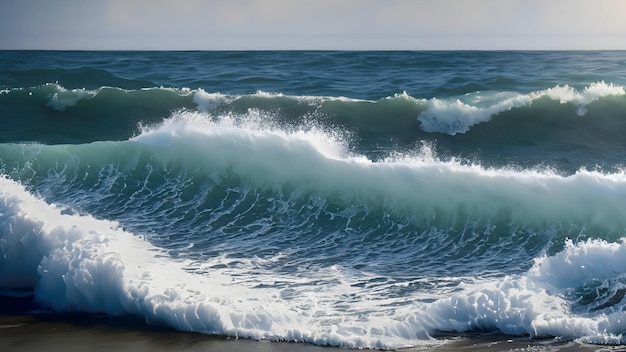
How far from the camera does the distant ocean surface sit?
6570mm

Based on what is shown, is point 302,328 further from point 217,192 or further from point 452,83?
point 452,83

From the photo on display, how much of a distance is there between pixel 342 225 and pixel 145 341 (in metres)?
3.64

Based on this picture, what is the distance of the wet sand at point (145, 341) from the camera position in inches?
235

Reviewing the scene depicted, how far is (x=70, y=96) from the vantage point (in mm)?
20812

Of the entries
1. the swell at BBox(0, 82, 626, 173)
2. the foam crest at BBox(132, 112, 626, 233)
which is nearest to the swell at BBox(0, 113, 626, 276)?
the foam crest at BBox(132, 112, 626, 233)

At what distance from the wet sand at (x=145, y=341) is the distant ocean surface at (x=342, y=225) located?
14cm

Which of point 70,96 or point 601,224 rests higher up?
point 70,96

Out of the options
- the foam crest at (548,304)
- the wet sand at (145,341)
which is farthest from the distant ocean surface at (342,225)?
the wet sand at (145,341)

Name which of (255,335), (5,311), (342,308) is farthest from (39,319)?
(342,308)

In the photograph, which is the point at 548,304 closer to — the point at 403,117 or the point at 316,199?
the point at 316,199

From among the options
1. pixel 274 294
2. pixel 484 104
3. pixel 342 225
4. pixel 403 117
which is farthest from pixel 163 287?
pixel 484 104

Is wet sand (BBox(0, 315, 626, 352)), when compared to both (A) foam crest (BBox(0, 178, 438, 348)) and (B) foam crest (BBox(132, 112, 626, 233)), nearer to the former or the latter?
(A) foam crest (BBox(0, 178, 438, 348))

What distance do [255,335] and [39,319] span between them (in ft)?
7.07

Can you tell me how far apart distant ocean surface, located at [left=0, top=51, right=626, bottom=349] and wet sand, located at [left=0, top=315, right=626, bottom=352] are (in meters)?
0.14
